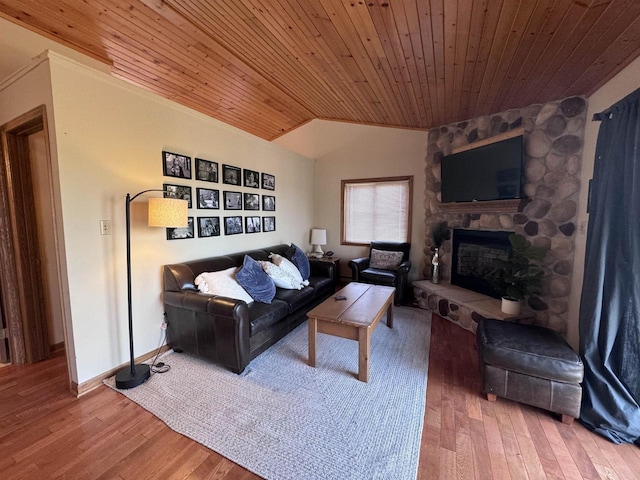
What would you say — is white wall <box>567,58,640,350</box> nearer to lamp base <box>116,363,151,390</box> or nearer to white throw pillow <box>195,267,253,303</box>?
white throw pillow <box>195,267,253,303</box>

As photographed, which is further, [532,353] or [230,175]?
[230,175]

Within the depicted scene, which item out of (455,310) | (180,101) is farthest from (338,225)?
(180,101)

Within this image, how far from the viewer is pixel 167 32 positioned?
201 centimetres

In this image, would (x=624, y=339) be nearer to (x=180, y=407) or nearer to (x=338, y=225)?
(x=180, y=407)

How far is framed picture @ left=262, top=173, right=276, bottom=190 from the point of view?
13.2 feet

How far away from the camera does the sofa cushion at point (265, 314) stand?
2381 millimetres

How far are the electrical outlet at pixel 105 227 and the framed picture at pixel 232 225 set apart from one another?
1.31 m

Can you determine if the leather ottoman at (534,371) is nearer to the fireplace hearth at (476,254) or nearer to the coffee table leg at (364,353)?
the coffee table leg at (364,353)

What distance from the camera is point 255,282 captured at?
9.17 ft

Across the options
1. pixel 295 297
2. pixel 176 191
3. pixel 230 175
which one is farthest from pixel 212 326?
pixel 230 175

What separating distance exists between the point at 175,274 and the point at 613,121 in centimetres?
369

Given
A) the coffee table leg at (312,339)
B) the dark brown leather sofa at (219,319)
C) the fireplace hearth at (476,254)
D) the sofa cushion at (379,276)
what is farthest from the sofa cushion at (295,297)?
the fireplace hearth at (476,254)

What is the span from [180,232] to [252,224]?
46.0 inches

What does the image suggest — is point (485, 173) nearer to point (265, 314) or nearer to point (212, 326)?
point (265, 314)
